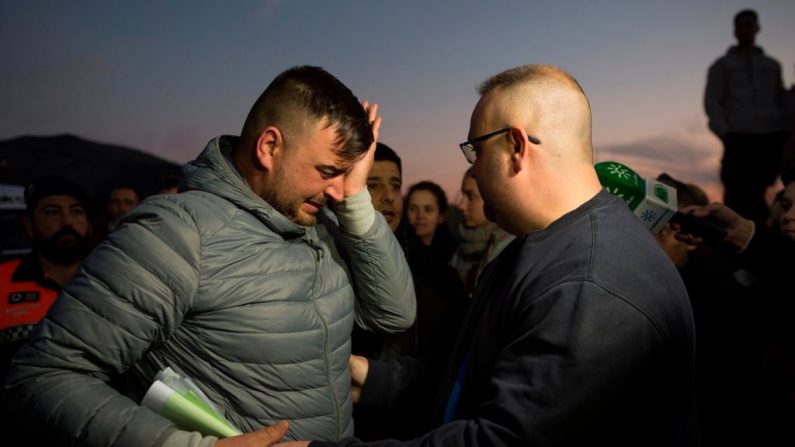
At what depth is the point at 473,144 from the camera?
72.0 inches

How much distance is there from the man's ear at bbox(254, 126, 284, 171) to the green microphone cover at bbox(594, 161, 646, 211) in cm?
146

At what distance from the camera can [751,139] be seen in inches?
267

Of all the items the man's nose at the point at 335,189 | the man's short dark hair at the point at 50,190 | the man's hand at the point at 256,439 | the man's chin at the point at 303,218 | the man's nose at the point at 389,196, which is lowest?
the man's hand at the point at 256,439

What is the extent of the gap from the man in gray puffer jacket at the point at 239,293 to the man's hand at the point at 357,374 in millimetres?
187

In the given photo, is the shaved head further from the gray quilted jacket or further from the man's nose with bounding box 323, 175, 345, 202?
the gray quilted jacket

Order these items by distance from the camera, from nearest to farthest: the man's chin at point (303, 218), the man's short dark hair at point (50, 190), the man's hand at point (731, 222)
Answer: the man's chin at point (303, 218)
the man's hand at point (731, 222)
the man's short dark hair at point (50, 190)

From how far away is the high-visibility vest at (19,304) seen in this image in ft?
12.0

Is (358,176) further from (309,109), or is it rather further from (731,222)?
(731,222)

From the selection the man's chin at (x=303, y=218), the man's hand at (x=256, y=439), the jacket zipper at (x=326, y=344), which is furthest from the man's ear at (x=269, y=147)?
the man's hand at (x=256, y=439)

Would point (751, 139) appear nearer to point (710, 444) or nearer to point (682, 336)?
point (710, 444)

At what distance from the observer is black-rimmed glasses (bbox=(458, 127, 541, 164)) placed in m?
1.69

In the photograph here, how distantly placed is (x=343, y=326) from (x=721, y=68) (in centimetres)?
651

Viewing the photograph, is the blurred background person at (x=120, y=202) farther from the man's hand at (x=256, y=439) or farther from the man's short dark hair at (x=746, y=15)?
the man's short dark hair at (x=746, y=15)

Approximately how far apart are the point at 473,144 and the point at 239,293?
0.85 meters
